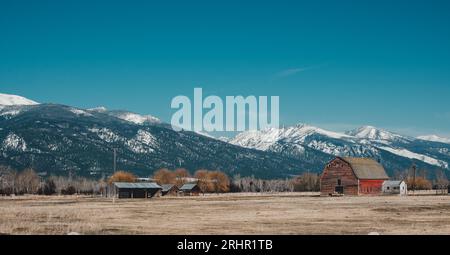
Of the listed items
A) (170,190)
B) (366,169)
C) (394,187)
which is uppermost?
(366,169)

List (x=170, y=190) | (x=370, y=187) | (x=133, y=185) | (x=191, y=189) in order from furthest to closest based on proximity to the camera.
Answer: (x=170, y=190) < (x=191, y=189) < (x=133, y=185) < (x=370, y=187)

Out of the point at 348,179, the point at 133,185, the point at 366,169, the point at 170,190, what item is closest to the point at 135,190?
the point at 133,185

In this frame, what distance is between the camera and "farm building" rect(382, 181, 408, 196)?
140 meters

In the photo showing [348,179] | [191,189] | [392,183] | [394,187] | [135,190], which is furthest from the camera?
[191,189]

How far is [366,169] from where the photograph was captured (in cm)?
13888

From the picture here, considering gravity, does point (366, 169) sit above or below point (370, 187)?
above

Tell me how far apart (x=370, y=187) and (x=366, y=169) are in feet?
14.4

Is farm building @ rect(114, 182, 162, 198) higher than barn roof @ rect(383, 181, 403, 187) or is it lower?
lower

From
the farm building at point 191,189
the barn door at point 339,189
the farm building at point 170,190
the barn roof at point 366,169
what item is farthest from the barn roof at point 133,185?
the barn roof at point 366,169

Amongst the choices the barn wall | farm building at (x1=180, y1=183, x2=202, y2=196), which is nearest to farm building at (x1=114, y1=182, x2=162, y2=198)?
farm building at (x1=180, y1=183, x2=202, y2=196)

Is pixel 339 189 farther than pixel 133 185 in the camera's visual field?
No

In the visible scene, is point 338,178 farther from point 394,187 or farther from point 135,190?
point 135,190

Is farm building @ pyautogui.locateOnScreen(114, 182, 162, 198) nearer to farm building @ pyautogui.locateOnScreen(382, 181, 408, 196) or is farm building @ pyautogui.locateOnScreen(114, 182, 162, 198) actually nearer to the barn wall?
the barn wall
